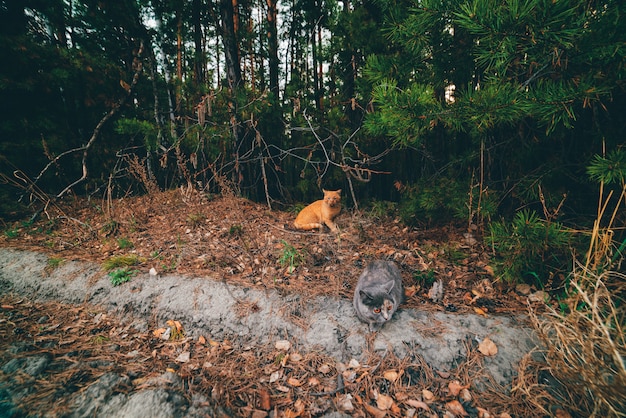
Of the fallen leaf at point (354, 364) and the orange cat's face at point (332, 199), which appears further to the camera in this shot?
the orange cat's face at point (332, 199)

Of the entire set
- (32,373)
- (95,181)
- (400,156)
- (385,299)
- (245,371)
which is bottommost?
(245,371)

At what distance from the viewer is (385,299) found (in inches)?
84.5

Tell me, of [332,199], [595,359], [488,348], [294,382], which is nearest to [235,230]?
[332,199]

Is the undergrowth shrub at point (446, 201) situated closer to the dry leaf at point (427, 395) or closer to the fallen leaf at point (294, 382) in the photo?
the dry leaf at point (427, 395)

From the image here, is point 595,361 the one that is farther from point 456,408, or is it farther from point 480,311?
point 480,311

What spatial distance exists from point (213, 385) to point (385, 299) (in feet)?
5.11

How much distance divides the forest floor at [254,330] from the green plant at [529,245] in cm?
28

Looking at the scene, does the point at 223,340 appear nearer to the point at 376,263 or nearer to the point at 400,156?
the point at 376,263

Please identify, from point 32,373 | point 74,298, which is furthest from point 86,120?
point 32,373

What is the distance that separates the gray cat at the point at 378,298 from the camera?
215 cm

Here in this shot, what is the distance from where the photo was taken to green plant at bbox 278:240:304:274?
116 inches

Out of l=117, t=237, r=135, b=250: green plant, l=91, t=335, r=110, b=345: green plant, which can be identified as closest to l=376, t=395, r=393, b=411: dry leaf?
l=91, t=335, r=110, b=345: green plant

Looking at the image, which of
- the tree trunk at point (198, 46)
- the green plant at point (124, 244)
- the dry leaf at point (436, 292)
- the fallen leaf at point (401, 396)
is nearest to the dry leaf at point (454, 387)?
the fallen leaf at point (401, 396)

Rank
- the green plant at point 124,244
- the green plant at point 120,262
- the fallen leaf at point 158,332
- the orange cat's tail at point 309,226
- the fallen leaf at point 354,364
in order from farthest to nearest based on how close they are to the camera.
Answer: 1. the orange cat's tail at point 309,226
2. the green plant at point 124,244
3. the green plant at point 120,262
4. the fallen leaf at point 158,332
5. the fallen leaf at point 354,364
